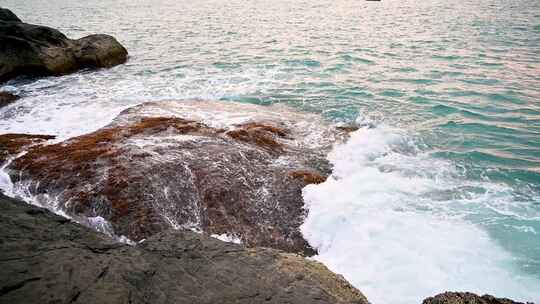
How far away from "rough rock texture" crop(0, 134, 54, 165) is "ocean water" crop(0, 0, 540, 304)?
0.92m

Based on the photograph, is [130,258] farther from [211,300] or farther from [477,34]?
[477,34]

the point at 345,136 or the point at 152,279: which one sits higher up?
the point at 152,279

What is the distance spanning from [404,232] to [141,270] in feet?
17.2

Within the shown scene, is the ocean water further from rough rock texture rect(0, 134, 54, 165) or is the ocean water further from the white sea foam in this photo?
rough rock texture rect(0, 134, 54, 165)

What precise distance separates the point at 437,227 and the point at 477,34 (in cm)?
2594

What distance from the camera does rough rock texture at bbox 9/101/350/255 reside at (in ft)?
22.9

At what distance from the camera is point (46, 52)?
1878cm

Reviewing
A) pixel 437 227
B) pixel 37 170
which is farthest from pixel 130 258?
pixel 437 227

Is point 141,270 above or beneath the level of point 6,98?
above

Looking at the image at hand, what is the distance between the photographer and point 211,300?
3643mm

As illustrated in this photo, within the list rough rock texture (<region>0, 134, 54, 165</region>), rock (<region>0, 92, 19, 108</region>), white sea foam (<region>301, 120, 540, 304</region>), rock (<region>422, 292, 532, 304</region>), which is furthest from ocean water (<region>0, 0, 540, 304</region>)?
rock (<region>422, 292, 532, 304</region>)

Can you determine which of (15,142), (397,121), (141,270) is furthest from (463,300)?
(15,142)

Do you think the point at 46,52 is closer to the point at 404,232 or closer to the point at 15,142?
the point at 15,142

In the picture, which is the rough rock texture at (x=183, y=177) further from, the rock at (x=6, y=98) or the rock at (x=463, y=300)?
the rock at (x=6, y=98)
